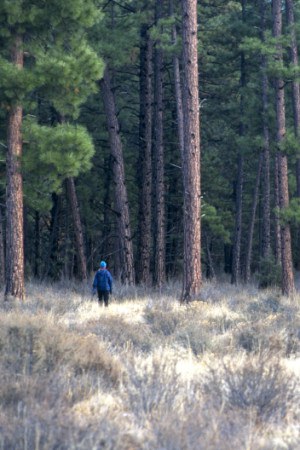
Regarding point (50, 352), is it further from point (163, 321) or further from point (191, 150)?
point (191, 150)

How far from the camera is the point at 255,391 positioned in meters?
6.79

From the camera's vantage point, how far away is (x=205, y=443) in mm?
5355

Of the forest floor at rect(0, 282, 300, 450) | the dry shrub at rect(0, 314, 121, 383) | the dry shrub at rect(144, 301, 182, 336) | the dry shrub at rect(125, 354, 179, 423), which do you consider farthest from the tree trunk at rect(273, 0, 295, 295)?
the dry shrub at rect(125, 354, 179, 423)

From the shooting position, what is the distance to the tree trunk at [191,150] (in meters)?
16.5

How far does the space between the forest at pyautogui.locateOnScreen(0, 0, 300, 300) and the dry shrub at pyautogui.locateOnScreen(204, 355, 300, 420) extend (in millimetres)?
9606

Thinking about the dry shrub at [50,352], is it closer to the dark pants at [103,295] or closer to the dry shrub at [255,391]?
the dry shrub at [255,391]

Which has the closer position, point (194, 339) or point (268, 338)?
point (268, 338)

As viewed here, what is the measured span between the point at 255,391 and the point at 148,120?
1916cm

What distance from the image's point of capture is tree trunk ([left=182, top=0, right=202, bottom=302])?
16.5 meters

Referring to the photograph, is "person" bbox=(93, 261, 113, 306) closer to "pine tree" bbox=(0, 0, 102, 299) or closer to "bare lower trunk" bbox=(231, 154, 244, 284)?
"pine tree" bbox=(0, 0, 102, 299)

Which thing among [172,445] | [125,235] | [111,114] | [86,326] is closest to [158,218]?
[125,235]

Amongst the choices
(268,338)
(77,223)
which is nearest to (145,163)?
(77,223)

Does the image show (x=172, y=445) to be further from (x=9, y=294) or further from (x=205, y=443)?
(x=9, y=294)

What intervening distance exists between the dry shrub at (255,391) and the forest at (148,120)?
9.61 meters
